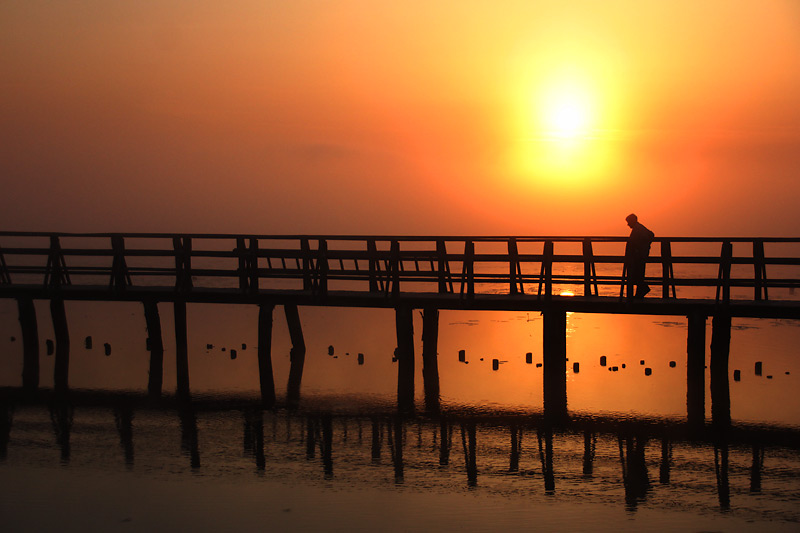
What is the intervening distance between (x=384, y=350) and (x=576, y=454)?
1457cm

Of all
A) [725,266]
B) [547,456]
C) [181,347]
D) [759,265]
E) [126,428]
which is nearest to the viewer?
[547,456]

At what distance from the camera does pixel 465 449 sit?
48.3 ft

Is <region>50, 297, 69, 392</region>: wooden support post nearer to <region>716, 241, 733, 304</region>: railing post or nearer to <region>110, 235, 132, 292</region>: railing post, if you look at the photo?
<region>110, 235, 132, 292</region>: railing post

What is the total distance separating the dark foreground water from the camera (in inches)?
442

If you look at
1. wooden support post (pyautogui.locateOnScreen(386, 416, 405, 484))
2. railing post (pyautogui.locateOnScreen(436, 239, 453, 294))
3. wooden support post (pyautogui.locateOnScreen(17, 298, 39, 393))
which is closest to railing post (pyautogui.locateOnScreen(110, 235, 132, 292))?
wooden support post (pyautogui.locateOnScreen(17, 298, 39, 393))

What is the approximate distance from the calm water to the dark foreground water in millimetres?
37

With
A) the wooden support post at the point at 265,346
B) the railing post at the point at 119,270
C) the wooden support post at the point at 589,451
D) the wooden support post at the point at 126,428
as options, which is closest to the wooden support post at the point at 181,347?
the railing post at the point at 119,270

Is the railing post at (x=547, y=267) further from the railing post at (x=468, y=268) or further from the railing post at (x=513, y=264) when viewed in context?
the railing post at (x=468, y=268)

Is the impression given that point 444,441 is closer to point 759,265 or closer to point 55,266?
point 759,265

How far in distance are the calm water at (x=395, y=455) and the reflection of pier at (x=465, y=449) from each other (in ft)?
0.15

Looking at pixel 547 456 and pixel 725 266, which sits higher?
pixel 725 266

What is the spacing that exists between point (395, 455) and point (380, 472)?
3.54ft

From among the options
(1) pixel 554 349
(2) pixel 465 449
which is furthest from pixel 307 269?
(2) pixel 465 449

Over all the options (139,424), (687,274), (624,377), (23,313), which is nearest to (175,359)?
(23,313)
